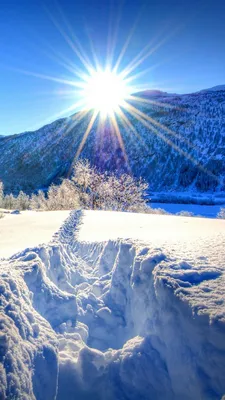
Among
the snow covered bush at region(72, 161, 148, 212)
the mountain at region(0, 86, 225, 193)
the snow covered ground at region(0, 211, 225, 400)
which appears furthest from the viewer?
the mountain at region(0, 86, 225, 193)

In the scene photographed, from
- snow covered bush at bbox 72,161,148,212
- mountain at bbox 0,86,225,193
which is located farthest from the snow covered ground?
mountain at bbox 0,86,225,193

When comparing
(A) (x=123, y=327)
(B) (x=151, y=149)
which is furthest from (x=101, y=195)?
(B) (x=151, y=149)

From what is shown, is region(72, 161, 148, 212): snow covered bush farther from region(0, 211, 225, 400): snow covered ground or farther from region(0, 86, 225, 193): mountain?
region(0, 86, 225, 193): mountain

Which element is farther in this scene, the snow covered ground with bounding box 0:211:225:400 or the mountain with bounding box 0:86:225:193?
the mountain with bounding box 0:86:225:193

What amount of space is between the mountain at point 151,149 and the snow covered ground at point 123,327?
2442 inches

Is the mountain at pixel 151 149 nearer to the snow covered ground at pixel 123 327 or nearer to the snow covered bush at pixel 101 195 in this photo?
the snow covered bush at pixel 101 195

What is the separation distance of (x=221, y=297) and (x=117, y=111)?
111 meters

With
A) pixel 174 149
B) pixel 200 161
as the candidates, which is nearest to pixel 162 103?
pixel 174 149

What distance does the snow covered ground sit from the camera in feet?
8.43

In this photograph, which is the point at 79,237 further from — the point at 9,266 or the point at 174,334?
the point at 174,334

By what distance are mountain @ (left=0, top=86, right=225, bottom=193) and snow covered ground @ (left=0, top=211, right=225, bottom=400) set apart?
62018mm

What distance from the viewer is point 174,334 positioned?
2996 millimetres

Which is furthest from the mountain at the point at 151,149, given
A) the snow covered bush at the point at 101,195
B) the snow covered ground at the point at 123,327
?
the snow covered ground at the point at 123,327

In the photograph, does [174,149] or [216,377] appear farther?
[174,149]
